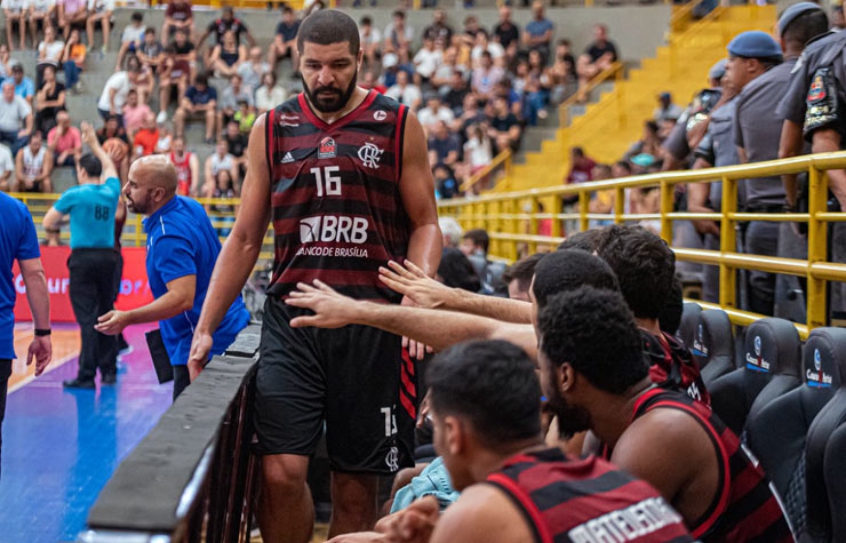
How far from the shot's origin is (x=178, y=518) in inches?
84.7

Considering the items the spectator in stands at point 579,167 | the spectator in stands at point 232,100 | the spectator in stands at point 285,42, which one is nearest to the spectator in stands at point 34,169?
the spectator in stands at point 232,100

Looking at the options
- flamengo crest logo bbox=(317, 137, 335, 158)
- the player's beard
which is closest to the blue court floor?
flamengo crest logo bbox=(317, 137, 335, 158)

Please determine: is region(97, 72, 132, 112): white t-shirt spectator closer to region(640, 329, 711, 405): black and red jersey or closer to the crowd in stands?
the crowd in stands

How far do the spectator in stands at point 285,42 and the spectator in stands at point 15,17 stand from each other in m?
5.85

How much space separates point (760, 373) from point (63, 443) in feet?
18.7

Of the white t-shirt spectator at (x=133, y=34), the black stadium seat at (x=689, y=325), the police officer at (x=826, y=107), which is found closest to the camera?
the black stadium seat at (x=689, y=325)

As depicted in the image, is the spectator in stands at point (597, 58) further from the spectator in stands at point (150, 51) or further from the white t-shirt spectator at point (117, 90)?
the white t-shirt spectator at point (117, 90)

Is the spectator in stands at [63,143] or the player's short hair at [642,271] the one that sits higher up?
the spectator in stands at [63,143]

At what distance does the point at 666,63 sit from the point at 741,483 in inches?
734

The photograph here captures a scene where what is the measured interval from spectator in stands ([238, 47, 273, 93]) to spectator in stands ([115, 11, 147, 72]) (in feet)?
8.56

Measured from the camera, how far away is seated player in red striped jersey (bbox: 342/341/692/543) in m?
2.00

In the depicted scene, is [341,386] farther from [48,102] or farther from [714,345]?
[48,102]

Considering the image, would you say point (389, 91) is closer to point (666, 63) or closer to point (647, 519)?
point (666, 63)

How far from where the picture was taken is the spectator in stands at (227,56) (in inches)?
918
